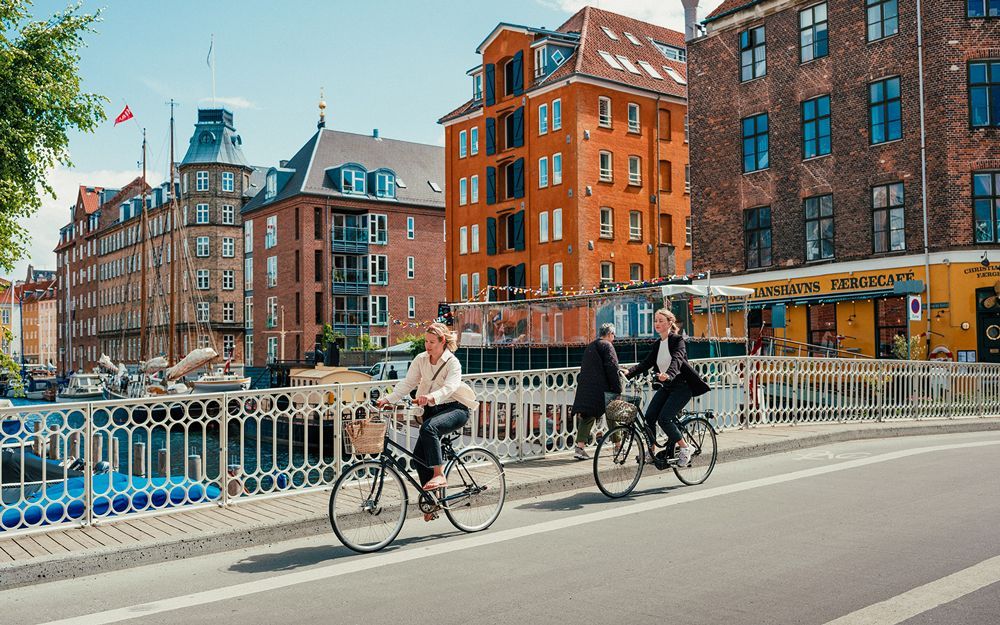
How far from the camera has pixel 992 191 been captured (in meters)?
29.9

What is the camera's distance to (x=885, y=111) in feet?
106

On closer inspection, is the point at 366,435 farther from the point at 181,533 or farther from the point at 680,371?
the point at 680,371

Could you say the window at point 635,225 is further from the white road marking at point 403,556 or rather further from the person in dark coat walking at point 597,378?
the person in dark coat walking at point 597,378

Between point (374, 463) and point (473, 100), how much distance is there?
53702mm

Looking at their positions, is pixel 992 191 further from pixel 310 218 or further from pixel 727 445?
pixel 310 218

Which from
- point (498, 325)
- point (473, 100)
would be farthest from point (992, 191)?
point (473, 100)

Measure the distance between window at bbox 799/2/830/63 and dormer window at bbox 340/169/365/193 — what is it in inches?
1635

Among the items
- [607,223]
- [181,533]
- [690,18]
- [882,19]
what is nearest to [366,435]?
[181,533]

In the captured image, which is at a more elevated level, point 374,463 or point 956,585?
point 374,463

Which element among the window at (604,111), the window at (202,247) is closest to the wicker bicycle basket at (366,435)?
the window at (604,111)

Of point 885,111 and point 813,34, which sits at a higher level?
point 813,34

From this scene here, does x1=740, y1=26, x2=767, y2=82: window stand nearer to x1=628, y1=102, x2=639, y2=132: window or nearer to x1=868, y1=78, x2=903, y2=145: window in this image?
x1=868, y1=78, x2=903, y2=145: window

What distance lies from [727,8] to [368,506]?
3669 centimetres

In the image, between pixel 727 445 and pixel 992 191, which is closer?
pixel 727 445
